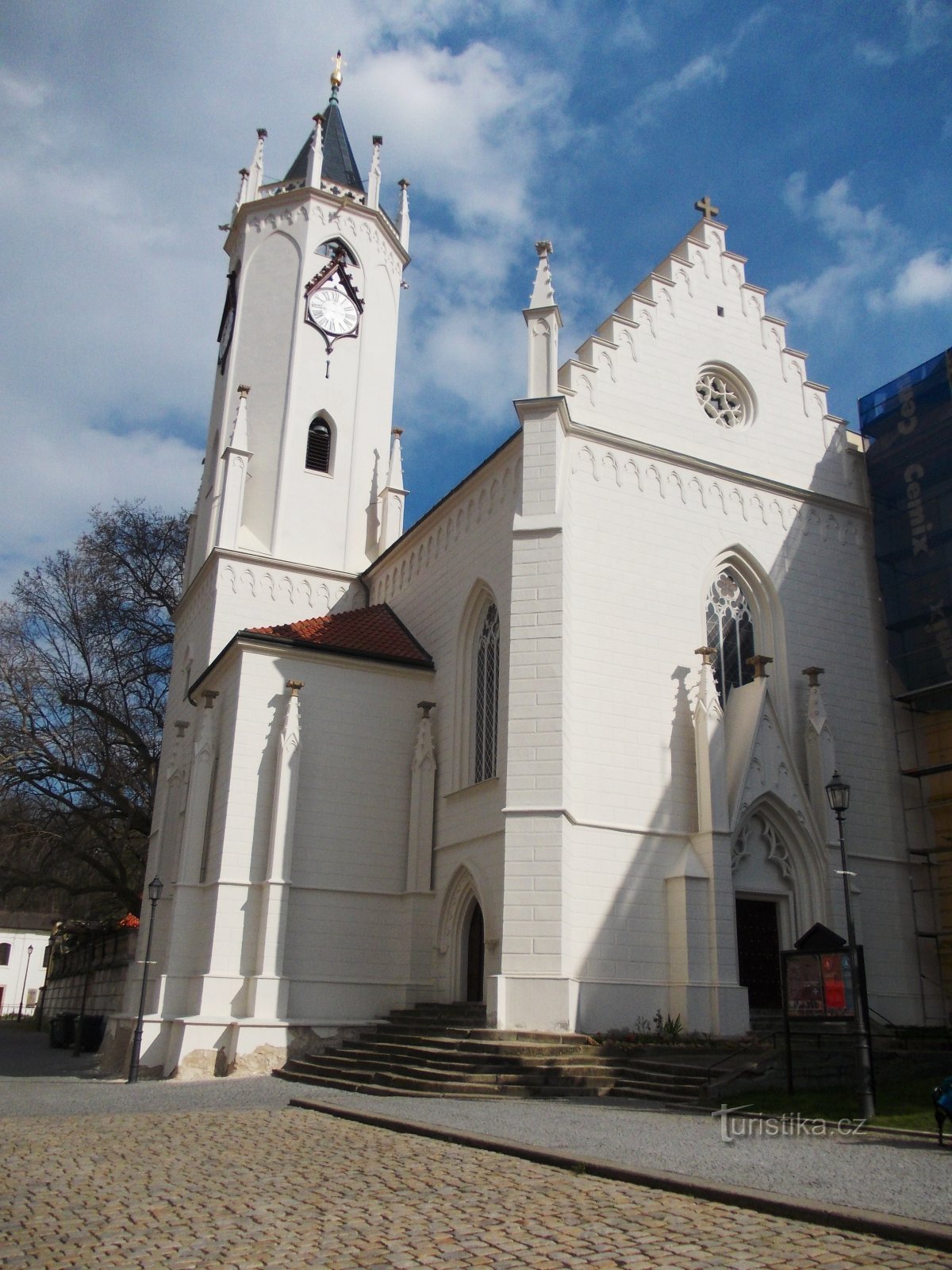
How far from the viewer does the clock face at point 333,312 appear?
30.0 m

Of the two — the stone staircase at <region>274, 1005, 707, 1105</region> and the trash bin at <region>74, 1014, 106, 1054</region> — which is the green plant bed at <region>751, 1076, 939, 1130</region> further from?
the trash bin at <region>74, 1014, 106, 1054</region>

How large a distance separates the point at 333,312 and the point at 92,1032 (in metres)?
22.0

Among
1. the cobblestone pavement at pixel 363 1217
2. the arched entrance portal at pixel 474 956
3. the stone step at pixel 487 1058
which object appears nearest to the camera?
the cobblestone pavement at pixel 363 1217

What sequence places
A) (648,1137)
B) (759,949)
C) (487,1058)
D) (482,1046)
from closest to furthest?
(648,1137) → (487,1058) → (482,1046) → (759,949)

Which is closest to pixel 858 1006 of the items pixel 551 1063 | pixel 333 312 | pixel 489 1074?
pixel 551 1063

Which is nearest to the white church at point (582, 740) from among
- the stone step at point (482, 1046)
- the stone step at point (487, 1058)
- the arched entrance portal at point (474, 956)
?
the arched entrance portal at point (474, 956)

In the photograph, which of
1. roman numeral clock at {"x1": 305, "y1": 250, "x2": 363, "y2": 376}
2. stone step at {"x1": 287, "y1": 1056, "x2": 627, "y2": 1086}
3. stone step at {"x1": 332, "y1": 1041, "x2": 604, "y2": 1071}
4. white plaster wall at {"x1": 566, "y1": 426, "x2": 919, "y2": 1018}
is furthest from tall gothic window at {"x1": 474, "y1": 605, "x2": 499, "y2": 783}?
roman numeral clock at {"x1": 305, "y1": 250, "x2": 363, "y2": 376}

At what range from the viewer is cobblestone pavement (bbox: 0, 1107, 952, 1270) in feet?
19.3

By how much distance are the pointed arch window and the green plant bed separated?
20009 millimetres

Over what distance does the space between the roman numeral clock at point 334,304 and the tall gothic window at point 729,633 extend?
13417mm

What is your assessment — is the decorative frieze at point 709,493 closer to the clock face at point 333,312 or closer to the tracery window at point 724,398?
the tracery window at point 724,398

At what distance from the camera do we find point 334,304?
30.5m

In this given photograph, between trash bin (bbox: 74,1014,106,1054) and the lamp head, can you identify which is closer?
the lamp head

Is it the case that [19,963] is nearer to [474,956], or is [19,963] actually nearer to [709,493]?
[474,956]
